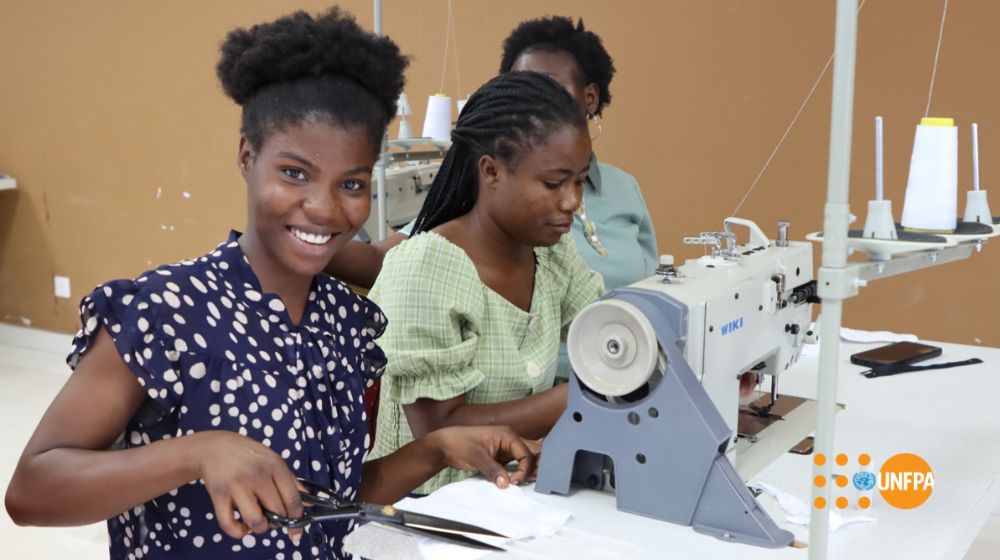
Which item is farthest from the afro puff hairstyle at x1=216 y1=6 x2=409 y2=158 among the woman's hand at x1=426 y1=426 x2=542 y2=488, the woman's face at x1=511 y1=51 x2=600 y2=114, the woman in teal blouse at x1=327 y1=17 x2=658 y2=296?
the woman's face at x1=511 y1=51 x2=600 y2=114

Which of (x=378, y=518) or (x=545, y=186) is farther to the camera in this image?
(x=545, y=186)

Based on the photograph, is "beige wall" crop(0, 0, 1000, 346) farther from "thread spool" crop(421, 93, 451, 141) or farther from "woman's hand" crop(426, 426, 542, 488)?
"woman's hand" crop(426, 426, 542, 488)

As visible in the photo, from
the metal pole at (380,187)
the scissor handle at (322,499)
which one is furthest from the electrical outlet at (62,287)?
the scissor handle at (322,499)

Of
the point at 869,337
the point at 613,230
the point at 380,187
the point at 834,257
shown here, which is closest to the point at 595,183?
the point at 613,230

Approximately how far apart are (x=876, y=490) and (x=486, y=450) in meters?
0.57

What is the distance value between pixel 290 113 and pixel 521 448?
0.58 m

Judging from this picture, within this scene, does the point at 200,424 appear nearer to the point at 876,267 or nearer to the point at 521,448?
the point at 521,448

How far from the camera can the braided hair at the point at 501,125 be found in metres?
1.51

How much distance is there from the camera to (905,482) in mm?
1323

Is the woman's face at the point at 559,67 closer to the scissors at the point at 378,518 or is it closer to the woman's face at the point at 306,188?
the woman's face at the point at 306,188

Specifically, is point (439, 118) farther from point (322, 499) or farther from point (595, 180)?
point (322, 499)

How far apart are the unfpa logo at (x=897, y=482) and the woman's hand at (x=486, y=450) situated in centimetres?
45

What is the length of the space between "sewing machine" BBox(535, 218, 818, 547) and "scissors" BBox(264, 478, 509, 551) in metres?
0.22

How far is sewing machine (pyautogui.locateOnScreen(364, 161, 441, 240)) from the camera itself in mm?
2693
